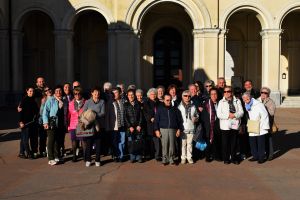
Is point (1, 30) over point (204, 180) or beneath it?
over

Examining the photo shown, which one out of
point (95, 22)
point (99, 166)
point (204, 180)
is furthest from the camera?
point (95, 22)

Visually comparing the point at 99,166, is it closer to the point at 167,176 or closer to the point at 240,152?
the point at 167,176

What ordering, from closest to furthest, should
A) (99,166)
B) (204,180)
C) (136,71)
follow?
(204,180)
(99,166)
(136,71)

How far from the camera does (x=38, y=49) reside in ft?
86.9

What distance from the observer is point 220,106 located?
9.91 metres

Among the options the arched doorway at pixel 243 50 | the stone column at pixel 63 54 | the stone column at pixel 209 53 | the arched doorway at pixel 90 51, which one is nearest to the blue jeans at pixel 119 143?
the stone column at pixel 209 53

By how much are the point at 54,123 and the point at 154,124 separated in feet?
7.01

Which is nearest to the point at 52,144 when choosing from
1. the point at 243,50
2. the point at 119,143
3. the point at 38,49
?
the point at 119,143

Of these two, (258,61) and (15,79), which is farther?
(258,61)

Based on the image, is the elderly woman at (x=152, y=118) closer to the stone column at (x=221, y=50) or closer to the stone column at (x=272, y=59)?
the stone column at (x=221, y=50)

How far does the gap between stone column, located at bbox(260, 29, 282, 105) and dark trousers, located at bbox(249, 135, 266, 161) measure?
43.5 feet

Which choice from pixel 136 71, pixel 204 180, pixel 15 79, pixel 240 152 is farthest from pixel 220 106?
pixel 15 79

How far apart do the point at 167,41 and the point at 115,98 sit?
16823 mm

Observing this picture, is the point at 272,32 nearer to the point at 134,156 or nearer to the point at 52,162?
the point at 134,156
